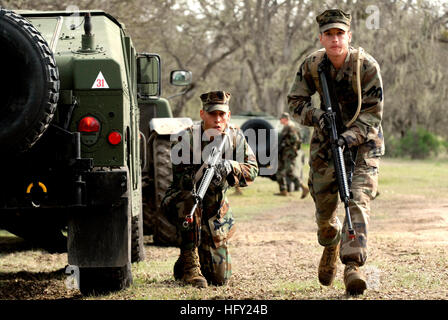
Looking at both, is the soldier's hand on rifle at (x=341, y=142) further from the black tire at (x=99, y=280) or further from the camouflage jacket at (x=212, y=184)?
the black tire at (x=99, y=280)

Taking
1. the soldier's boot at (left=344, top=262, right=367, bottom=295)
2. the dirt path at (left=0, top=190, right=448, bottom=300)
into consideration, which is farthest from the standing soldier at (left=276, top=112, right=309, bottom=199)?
the soldier's boot at (left=344, top=262, right=367, bottom=295)

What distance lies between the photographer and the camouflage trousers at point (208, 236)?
6.48 meters

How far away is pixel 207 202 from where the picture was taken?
6.54 meters

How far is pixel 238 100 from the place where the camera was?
1887 inches

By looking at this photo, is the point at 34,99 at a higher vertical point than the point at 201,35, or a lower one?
lower

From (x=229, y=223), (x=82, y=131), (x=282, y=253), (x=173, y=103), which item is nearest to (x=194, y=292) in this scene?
(x=229, y=223)

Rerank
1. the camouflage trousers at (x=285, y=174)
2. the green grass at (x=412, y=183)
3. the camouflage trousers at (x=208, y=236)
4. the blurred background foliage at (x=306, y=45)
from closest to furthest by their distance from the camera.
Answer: the camouflage trousers at (x=208, y=236) < the green grass at (x=412, y=183) < the camouflage trousers at (x=285, y=174) < the blurred background foliage at (x=306, y=45)

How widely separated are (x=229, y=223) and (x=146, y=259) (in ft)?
6.54

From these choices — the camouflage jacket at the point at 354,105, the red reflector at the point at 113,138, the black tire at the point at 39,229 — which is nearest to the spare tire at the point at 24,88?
the red reflector at the point at 113,138

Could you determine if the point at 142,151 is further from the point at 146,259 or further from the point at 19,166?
the point at 19,166

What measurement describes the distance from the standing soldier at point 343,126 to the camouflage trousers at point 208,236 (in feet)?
2.45

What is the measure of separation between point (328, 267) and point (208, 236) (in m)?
0.93

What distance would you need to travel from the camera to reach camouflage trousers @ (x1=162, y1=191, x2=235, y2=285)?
6.48 meters

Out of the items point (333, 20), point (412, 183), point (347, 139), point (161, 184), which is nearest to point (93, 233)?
point (347, 139)
